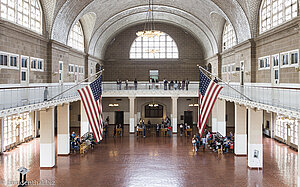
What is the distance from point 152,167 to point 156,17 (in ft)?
74.7

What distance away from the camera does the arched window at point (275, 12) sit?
16.2 meters

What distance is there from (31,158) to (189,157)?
10.8m

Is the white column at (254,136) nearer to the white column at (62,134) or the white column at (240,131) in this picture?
the white column at (240,131)

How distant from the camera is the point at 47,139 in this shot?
1730 centimetres

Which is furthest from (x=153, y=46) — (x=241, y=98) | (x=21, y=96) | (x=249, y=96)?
(x=21, y=96)

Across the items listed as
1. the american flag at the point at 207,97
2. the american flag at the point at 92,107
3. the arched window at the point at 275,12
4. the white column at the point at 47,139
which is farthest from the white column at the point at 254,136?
the white column at the point at 47,139

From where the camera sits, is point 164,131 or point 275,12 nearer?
point 275,12

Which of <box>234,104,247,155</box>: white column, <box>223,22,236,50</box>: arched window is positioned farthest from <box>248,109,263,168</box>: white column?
<box>223,22,236,50</box>: arched window

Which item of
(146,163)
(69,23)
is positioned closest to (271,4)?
(146,163)

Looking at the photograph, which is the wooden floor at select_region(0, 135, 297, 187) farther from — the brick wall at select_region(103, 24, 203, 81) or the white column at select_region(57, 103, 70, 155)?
the brick wall at select_region(103, 24, 203, 81)

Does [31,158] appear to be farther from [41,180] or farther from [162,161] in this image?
[162,161]

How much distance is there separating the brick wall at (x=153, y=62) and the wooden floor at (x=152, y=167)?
53.3 feet

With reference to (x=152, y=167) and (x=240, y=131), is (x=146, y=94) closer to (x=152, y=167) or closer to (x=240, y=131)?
(x=240, y=131)

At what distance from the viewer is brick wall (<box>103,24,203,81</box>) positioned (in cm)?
3784
